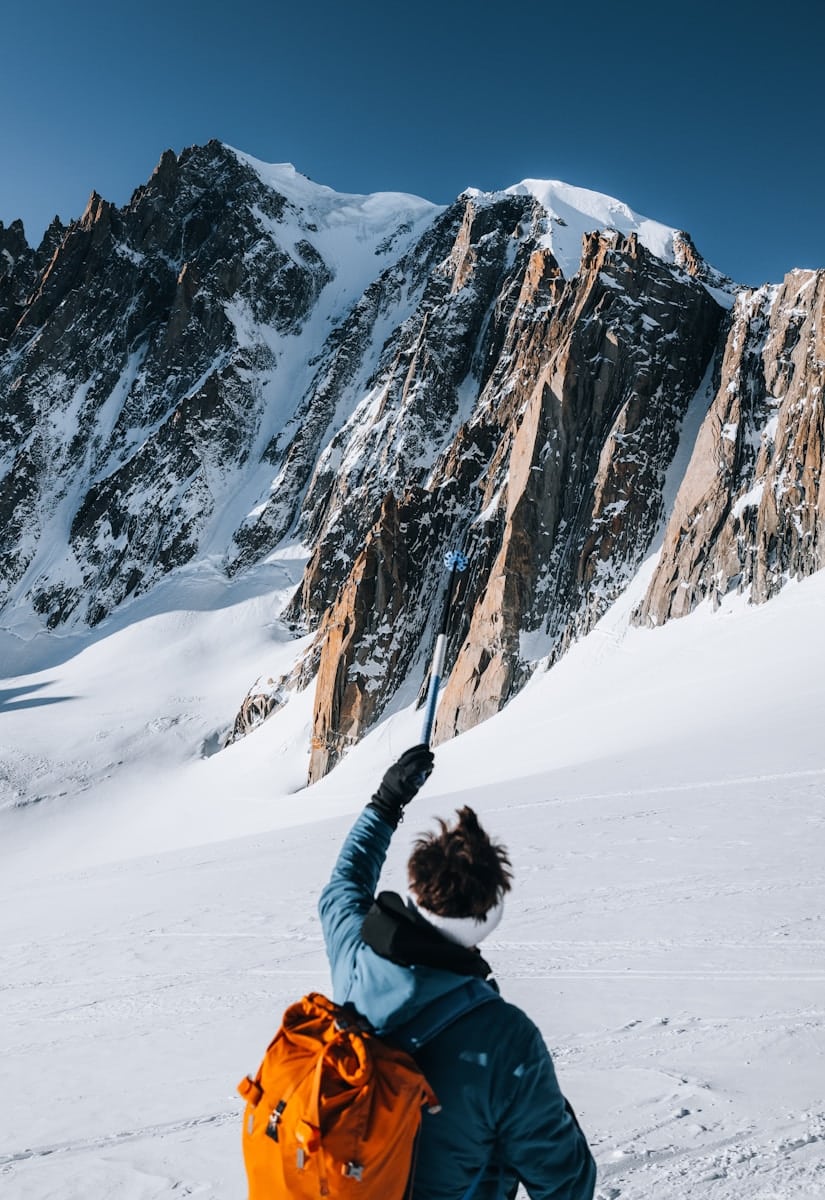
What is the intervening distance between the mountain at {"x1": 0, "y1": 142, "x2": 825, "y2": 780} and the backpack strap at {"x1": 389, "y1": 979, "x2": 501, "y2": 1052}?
27.5 metres

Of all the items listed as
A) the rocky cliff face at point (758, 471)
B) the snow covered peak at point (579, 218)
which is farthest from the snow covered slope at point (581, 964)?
the snow covered peak at point (579, 218)

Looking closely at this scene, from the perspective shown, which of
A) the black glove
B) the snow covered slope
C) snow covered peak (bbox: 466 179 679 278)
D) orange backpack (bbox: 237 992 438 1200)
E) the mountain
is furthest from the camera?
snow covered peak (bbox: 466 179 679 278)

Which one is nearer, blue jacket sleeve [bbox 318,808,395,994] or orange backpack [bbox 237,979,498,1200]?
orange backpack [bbox 237,979,498,1200]

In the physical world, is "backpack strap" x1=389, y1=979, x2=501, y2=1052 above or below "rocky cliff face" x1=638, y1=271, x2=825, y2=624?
below

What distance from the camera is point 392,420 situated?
65812mm

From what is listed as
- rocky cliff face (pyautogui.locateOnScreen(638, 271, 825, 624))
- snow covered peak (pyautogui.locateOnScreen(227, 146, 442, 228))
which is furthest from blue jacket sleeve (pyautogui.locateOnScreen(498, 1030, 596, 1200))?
snow covered peak (pyautogui.locateOnScreen(227, 146, 442, 228))

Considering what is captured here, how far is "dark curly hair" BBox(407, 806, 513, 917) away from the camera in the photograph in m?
1.82

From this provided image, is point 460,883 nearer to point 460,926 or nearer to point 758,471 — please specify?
point 460,926

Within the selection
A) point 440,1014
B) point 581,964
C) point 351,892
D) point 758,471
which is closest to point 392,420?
point 758,471

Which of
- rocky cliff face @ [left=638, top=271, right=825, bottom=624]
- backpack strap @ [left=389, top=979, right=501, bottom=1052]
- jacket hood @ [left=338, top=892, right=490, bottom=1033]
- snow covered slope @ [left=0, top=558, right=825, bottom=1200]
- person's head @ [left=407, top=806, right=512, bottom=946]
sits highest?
rocky cliff face @ [left=638, top=271, right=825, bottom=624]

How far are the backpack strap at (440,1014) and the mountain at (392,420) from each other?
27.5 meters

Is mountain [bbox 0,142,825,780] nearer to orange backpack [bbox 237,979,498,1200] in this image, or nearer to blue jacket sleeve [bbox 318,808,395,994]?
blue jacket sleeve [bbox 318,808,395,994]

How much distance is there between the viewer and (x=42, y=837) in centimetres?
3975

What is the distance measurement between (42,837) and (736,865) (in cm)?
3953
